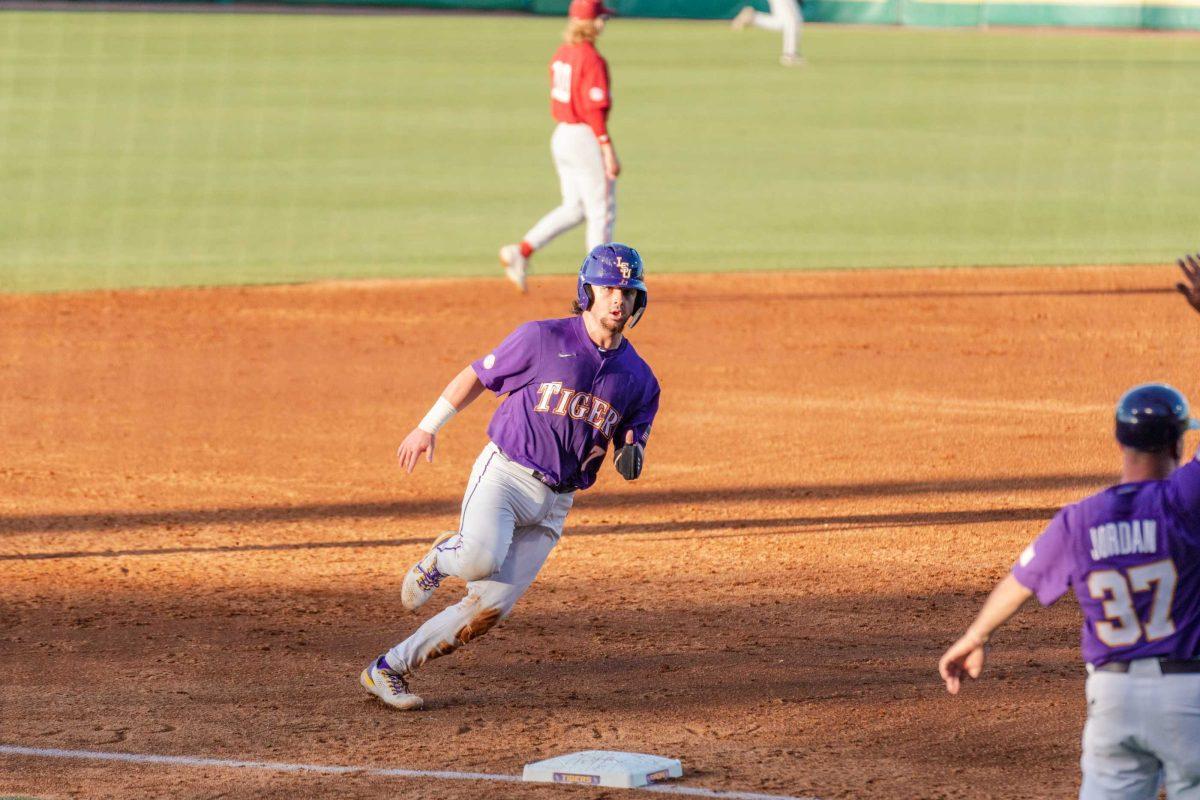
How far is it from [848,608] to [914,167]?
18.4 metres

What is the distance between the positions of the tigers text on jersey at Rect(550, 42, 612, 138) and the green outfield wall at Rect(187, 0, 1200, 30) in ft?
137

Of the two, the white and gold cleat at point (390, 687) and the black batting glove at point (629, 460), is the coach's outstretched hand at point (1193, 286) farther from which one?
the white and gold cleat at point (390, 687)

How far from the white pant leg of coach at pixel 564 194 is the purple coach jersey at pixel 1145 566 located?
10901 millimetres

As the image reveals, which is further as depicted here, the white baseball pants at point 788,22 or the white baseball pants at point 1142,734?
the white baseball pants at point 788,22

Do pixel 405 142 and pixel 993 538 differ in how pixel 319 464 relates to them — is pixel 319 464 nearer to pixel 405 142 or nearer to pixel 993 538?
pixel 993 538

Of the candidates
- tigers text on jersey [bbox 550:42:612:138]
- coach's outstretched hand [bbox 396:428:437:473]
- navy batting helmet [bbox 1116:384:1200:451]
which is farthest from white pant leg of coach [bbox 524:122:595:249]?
navy batting helmet [bbox 1116:384:1200:451]

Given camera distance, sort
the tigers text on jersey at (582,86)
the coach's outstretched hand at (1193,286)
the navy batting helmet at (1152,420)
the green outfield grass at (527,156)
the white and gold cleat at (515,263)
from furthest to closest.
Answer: the green outfield grass at (527,156), the white and gold cleat at (515,263), the tigers text on jersey at (582,86), the coach's outstretched hand at (1193,286), the navy batting helmet at (1152,420)

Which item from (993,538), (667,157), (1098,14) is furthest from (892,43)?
(993,538)

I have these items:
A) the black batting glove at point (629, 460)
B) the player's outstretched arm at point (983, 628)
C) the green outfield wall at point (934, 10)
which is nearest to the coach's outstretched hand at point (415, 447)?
the black batting glove at point (629, 460)

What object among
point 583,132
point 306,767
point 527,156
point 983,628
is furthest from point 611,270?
point 527,156

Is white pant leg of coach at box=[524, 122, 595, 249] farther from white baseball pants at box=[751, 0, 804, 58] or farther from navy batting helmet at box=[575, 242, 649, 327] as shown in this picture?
white baseball pants at box=[751, 0, 804, 58]

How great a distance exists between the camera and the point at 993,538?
9.11 meters

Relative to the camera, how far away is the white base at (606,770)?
18.6 ft

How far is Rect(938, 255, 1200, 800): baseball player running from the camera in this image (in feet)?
13.8
